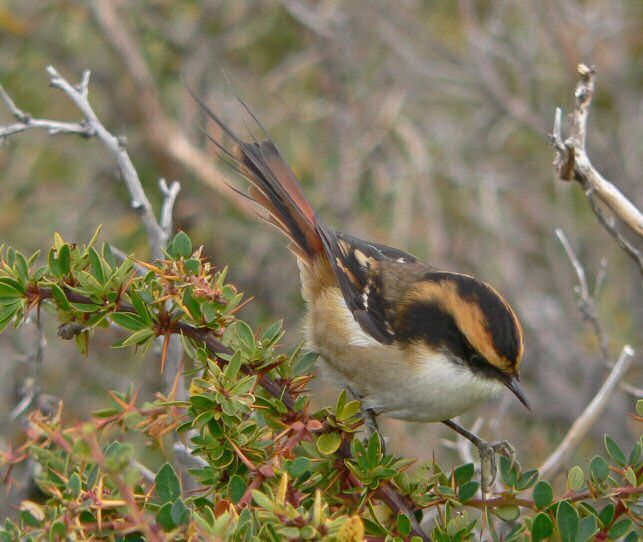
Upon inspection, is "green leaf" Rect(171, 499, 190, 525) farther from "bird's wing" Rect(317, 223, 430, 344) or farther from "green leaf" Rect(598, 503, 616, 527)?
Result: "bird's wing" Rect(317, 223, 430, 344)

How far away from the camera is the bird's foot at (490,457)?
2.96 m

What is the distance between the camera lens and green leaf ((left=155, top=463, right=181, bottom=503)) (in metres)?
2.12

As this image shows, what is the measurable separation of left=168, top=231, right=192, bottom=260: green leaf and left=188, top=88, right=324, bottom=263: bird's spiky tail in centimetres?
178

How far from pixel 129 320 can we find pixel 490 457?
1512 millimetres

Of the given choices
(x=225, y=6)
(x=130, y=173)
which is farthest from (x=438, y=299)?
(x=225, y=6)

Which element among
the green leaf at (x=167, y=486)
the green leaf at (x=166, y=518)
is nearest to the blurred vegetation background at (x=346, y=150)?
the green leaf at (x=167, y=486)

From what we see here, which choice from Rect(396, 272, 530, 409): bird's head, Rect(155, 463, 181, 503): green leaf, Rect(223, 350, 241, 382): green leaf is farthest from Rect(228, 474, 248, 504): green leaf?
Rect(396, 272, 530, 409): bird's head

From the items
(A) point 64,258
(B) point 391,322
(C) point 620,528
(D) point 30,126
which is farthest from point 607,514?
(D) point 30,126

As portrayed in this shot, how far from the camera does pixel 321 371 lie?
4.01 m

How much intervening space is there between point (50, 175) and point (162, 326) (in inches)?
179

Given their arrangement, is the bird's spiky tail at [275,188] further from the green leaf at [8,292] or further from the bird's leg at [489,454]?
the green leaf at [8,292]

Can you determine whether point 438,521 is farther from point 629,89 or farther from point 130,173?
point 629,89

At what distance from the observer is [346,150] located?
614cm

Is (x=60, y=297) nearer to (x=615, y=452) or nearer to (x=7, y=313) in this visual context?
(x=7, y=313)
